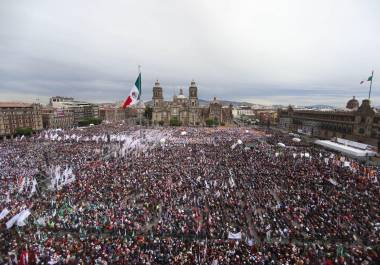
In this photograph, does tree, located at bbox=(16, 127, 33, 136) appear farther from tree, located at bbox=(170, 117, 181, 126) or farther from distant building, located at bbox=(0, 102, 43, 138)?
tree, located at bbox=(170, 117, 181, 126)

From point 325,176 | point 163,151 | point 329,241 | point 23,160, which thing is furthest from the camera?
point 163,151

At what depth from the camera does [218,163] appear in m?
24.2

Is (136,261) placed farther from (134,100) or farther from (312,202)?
(134,100)

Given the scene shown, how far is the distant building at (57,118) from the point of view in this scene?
7388 centimetres

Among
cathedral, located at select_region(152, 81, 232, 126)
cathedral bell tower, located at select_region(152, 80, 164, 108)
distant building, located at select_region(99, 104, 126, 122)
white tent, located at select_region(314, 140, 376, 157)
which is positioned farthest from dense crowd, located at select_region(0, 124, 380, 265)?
distant building, located at select_region(99, 104, 126, 122)

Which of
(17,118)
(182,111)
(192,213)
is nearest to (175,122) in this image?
(182,111)

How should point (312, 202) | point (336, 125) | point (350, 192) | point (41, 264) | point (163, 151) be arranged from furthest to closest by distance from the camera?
point (336, 125) < point (163, 151) < point (350, 192) < point (312, 202) < point (41, 264)

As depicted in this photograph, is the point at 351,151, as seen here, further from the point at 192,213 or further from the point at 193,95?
the point at 193,95

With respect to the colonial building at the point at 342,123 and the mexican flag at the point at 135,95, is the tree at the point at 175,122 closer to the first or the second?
the colonial building at the point at 342,123

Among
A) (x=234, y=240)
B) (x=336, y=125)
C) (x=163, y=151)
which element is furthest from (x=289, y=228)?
(x=336, y=125)

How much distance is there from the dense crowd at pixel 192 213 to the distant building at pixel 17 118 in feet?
136

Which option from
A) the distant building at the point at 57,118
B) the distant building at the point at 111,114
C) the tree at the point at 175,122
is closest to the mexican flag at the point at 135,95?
the tree at the point at 175,122

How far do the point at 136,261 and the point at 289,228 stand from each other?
26.2 ft

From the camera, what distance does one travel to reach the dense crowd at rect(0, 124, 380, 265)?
9.81 metres
